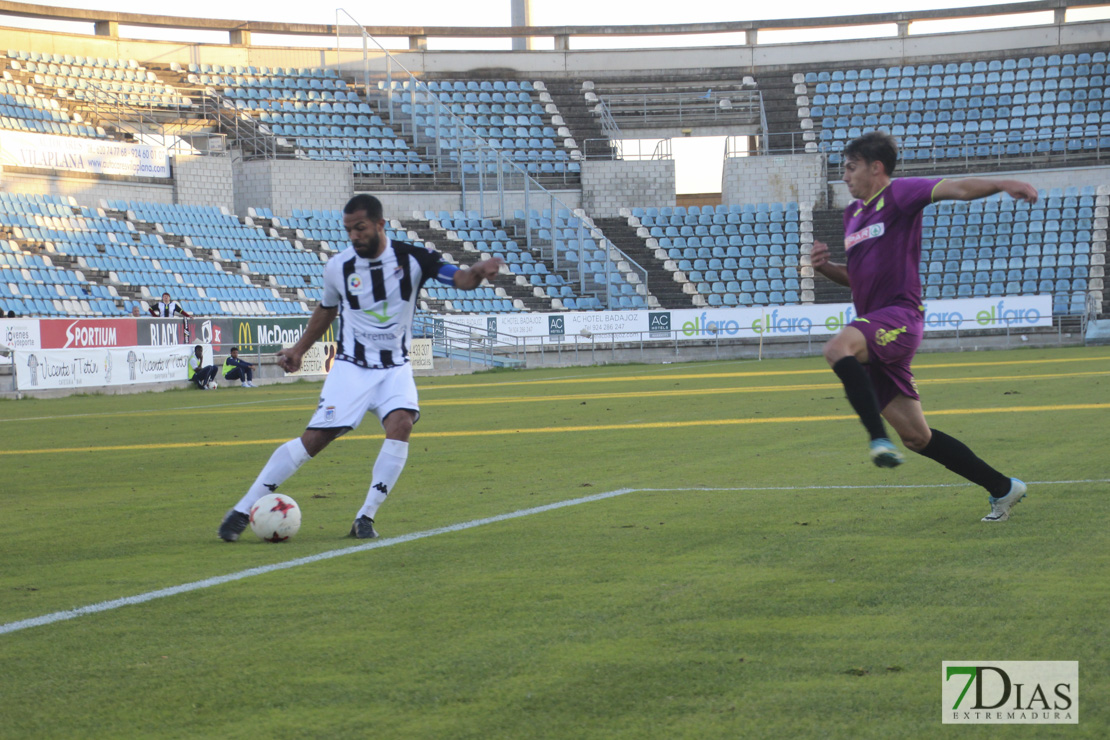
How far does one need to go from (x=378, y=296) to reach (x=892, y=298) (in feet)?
9.43

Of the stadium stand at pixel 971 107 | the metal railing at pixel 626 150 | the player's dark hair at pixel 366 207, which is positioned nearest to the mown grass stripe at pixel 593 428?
the player's dark hair at pixel 366 207

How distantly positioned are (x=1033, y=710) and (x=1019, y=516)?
3.53m

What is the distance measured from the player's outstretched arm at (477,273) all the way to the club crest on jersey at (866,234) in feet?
6.23

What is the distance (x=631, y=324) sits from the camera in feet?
125

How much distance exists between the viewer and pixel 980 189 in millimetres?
6012

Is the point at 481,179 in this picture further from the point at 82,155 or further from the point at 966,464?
the point at 966,464

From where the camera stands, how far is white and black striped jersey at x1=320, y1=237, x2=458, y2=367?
22.9 ft

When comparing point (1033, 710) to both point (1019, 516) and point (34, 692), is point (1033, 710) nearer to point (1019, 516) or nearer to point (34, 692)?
point (34, 692)

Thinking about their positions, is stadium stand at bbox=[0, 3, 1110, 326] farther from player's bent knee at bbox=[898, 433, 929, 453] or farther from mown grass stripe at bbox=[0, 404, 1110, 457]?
player's bent knee at bbox=[898, 433, 929, 453]

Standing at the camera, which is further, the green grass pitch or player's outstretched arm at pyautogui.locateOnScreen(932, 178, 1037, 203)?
player's outstretched arm at pyautogui.locateOnScreen(932, 178, 1037, 203)

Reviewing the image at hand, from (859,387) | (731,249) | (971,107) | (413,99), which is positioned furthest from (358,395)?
(971,107)

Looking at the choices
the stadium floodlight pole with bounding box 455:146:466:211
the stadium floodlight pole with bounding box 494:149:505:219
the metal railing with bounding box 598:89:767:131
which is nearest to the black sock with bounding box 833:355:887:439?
the stadium floodlight pole with bounding box 494:149:505:219

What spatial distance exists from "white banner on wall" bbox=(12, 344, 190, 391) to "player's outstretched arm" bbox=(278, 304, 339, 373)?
20945 millimetres

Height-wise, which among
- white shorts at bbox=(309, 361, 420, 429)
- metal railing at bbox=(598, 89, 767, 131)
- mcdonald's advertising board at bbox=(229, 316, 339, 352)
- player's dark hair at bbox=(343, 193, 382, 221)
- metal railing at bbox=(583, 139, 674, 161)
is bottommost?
mcdonald's advertising board at bbox=(229, 316, 339, 352)
